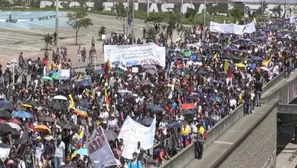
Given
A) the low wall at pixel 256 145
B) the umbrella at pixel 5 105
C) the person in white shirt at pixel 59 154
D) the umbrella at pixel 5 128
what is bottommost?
the low wall at pixel 256 145

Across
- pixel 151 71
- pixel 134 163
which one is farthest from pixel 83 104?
pixel 151 71

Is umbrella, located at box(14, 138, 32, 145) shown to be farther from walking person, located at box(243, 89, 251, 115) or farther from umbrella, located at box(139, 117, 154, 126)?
walking person, located at box(243, 89, 251, 115)

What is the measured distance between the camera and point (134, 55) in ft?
96.6

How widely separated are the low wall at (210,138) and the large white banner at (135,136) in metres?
0.78

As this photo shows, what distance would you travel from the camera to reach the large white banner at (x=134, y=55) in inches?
1128

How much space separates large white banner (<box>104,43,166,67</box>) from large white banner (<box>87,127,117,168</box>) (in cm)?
1492

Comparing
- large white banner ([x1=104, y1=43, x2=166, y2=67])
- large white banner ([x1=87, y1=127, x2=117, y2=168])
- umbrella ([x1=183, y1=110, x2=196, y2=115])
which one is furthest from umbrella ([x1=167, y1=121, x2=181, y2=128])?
large white banner ([x1=104, y1=43, x2=166, y2=67])

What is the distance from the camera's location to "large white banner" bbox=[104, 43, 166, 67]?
28641 millimetres

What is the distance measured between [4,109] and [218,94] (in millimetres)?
9712

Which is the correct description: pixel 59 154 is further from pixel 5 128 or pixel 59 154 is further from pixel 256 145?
pixel 256 145

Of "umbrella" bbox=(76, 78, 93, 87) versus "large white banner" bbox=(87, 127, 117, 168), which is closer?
"large white banner" bbox=(87, 127, 117, 168)

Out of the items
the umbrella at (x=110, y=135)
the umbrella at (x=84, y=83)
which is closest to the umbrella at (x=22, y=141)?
the umbrella at (x=110, y=135)

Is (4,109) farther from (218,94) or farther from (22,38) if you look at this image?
(22,38)

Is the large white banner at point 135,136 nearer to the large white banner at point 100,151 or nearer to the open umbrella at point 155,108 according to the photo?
the large white banner at point 100,151
